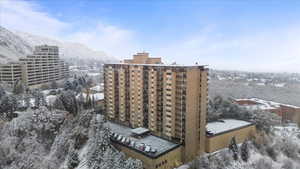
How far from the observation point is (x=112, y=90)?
33438mm

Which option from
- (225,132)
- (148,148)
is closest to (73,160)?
(148,148)

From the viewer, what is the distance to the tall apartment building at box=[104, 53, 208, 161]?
24.6 meters

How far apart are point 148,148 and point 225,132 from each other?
12381 millimetres

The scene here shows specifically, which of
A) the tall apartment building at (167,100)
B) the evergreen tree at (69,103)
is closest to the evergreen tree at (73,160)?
the tall apartment building at (167,100)

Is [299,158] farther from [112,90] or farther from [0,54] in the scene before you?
[0,54]

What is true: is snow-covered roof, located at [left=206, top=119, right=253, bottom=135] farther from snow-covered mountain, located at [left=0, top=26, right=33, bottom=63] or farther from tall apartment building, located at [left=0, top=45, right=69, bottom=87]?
snow-covered mountain, located at [left=0, top=26, right=33, bottom=63]

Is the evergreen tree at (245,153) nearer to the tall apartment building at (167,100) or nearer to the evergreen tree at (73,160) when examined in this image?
the tall apartment building at (167,100)

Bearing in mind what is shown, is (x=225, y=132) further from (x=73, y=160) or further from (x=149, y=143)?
(x=73, y=160)

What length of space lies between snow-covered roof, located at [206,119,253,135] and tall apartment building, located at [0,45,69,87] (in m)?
40.5

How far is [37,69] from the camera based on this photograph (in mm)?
51344

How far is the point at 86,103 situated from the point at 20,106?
986 cm

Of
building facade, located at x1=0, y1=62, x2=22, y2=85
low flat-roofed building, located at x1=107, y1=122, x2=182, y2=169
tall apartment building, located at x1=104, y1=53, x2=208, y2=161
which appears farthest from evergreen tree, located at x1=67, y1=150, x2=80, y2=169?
building facade, located at x1=0, y1=62, x2=22, y2=85

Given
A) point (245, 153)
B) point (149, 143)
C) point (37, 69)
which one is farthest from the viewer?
point (37, 69)

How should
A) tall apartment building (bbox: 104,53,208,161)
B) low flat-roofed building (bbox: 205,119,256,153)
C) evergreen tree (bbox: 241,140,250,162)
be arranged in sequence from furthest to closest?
1. low flat-roofed building (bbox: 205,119,256,153)
2. evergreen tree (bbox: 241,140,250,162)
3. tall apartment building (bbox: 104,53,208,161)
